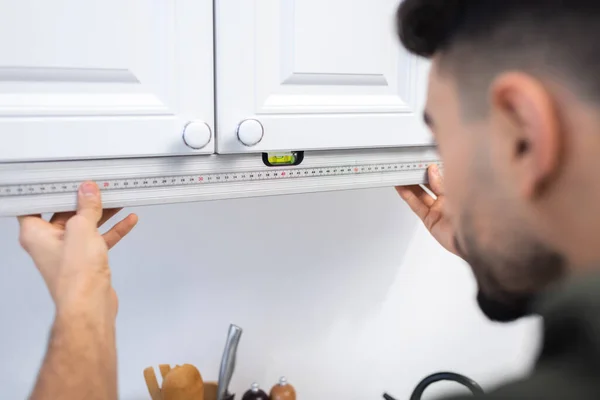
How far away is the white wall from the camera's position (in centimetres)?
110

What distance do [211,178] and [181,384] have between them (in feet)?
1.54

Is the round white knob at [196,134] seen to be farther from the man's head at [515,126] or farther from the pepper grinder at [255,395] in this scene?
the pepper grinder at [255,395]

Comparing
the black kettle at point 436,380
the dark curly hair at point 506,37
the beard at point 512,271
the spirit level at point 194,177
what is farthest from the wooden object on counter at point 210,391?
the dark curly hair at point 506,37

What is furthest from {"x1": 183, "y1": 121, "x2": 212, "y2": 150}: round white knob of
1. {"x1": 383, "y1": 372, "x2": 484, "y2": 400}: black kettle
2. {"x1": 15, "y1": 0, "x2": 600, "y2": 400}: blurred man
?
{"x1": 383, "y1": 372, "x2": 484, "y2": 400}: black kettle

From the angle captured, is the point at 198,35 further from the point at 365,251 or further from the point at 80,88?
the point at 365,251

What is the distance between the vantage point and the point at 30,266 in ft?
3.35

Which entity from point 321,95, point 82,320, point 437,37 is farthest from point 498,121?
point 82,320

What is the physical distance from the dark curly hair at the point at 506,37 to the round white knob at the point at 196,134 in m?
0.30

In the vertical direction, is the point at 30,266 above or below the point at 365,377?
above

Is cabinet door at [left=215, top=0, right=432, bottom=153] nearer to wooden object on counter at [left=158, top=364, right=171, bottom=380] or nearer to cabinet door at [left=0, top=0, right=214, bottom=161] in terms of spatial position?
cabinet door at [left=0, top=0, right=214, bottom=161]

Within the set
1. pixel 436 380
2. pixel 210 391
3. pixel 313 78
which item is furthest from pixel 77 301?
pixel 436 380

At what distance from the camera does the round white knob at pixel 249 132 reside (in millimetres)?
754

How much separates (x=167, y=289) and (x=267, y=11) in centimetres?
64

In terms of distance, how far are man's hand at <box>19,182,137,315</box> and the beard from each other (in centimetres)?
47
